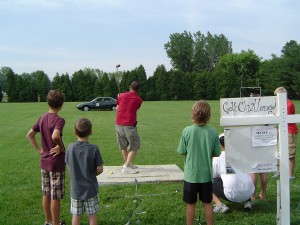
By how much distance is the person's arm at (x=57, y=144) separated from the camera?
3.98 metres

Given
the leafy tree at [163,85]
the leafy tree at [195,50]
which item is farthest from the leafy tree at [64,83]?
the leafy tree at [195,50]

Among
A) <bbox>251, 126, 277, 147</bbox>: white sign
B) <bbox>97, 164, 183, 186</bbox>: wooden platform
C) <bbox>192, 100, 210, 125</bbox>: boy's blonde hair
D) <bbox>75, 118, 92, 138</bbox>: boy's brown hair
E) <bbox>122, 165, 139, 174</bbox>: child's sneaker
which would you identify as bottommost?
<bbox>97, 164, 183, 186</bbox>: wooden platform

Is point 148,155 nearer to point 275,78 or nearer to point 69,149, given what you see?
point 69,149

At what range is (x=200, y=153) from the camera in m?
3.96

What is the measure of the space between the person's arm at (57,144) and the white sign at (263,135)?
2.12 m

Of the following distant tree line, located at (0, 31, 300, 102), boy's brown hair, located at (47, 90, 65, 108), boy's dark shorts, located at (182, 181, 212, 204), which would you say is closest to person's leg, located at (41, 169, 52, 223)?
boy's brown hair, located at (47, 90, 65, 108)

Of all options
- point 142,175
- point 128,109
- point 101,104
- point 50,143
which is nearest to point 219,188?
point 142,175

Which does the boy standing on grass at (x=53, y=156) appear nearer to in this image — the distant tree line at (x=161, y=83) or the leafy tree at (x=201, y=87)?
the distant tree line at (x=161, y=83)

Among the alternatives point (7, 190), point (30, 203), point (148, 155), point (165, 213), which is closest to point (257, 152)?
point (165, 213)

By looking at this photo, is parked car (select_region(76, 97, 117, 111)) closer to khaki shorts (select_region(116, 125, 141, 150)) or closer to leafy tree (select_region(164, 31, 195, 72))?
khaki shorts (select_region(116, 125, 141, 150))

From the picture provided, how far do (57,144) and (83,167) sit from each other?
1.58 feet

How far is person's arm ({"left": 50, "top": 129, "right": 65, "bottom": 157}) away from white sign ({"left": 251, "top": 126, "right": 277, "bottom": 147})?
212 cm

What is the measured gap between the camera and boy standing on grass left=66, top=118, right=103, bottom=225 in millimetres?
3766

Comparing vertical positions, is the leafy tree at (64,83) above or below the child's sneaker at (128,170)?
above
